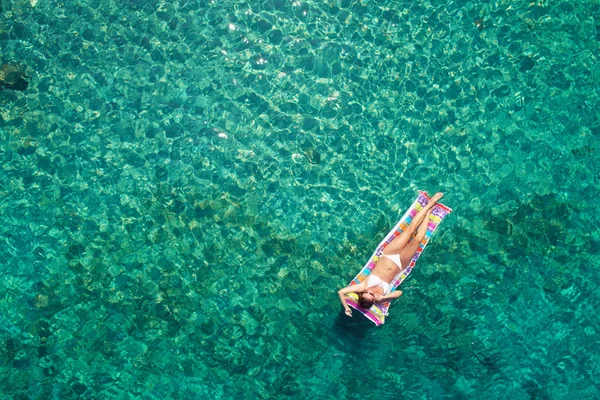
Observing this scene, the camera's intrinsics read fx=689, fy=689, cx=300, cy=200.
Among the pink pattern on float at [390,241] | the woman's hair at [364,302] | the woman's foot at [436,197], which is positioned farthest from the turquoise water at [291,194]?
the woman's hair at [364,302]

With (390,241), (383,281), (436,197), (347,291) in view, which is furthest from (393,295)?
(436,197)

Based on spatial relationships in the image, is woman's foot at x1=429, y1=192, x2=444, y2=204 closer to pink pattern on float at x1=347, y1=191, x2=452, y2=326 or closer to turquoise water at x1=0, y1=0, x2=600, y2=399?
pink pattern on float at x1=347, y1=191, x2=452, y2=326

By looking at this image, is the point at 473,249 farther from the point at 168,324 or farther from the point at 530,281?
the point at 168,324

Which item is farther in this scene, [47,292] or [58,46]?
[58,46]

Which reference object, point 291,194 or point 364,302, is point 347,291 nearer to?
point 364,302

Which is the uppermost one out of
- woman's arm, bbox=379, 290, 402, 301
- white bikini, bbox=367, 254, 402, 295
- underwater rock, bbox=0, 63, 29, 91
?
underwater rock, bbox=0, 63, 29, 91

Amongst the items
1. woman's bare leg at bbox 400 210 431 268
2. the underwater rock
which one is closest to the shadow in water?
woman's bare leg at bbox 400 210 431 268

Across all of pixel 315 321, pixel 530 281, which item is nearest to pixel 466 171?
pixel 530 281
